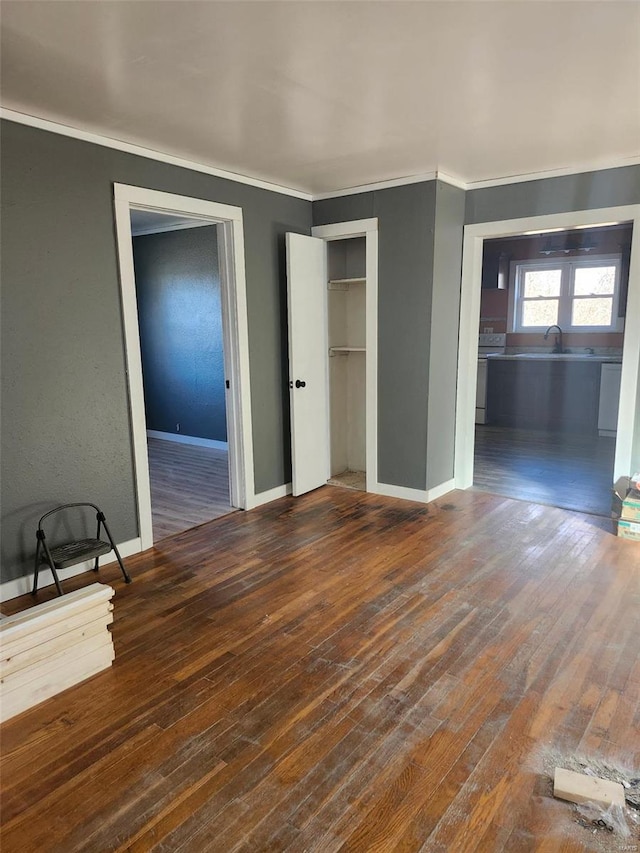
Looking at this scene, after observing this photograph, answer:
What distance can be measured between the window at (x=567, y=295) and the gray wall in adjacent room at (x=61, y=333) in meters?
5.59

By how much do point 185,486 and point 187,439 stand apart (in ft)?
6.29

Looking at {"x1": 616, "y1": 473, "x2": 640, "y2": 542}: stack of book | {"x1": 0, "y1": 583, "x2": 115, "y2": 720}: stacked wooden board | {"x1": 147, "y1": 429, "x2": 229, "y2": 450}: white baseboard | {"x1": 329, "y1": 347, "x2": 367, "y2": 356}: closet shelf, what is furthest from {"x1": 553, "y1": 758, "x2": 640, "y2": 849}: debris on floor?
{"x1": 147, "y1": 429, "x2": 229, "y2": 450}: white baseboard

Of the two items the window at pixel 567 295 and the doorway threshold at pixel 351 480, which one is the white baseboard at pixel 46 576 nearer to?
the doorway threshold at pixel 351 480

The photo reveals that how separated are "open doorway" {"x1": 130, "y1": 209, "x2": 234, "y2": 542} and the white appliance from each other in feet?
11.7

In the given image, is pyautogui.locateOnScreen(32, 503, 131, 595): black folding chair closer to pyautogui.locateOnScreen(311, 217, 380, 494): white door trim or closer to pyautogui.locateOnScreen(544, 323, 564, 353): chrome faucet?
pyautogui.locateOnScreen(311, 217, 380, 494): white door trim

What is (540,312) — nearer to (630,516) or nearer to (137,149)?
(630,516)

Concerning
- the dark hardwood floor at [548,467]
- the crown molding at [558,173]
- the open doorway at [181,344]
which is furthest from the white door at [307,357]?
the dark hardwood floor at [548,467]

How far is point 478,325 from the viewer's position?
4.80 meters

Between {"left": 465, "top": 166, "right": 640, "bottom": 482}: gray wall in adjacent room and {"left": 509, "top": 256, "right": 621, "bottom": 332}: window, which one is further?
{"left": 509, "top": 256, "right": 621, "bottom": 332}: window

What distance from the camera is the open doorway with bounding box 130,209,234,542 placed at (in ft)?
20.6

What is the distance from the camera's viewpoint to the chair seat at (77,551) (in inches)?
118

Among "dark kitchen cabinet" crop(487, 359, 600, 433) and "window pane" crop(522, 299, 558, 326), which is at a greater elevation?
"window pane" crop(522, 299, 558, 326)

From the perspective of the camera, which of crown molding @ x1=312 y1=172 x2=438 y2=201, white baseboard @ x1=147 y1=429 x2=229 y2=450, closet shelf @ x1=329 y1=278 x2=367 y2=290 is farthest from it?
white baseboard @ x1=147 y1=429 x2=229 y2=450

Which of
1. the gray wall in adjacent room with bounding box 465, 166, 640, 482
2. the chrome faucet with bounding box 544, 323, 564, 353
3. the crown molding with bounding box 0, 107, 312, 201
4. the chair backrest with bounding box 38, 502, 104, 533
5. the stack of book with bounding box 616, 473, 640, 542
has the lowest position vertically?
the stack of book with bounding box 616, 473, 640, 542
